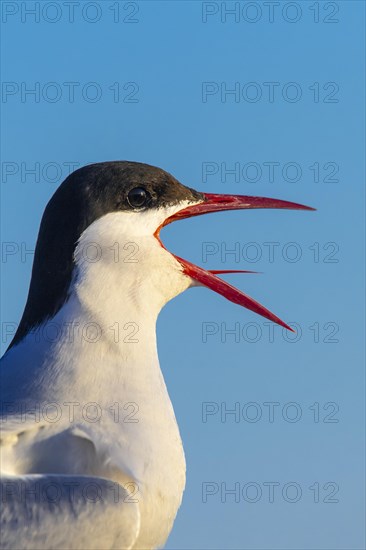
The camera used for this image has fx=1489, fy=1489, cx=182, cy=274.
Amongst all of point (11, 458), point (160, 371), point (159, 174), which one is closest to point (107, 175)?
point (159, 174)

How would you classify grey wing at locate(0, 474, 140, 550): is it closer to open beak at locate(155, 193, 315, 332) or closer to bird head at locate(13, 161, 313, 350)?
bird head at locate(13, 161, 313, 350)

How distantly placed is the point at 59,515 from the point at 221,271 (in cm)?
247

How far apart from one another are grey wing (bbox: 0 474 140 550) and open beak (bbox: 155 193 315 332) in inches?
77.8

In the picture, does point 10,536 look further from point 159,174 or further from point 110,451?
point 159,174

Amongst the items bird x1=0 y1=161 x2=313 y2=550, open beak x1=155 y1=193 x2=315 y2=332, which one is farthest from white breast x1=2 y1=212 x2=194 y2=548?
open beak x1=155 y1=193 x2=315 y2=332

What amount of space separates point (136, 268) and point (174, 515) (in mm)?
1476

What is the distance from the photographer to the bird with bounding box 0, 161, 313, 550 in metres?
7.50

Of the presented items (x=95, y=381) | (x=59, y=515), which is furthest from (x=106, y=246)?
(x=59, y=515)

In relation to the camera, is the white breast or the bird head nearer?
the white breast

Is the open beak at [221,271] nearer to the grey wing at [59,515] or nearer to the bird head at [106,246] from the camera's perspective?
the bird head at [106,246]

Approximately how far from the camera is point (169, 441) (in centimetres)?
812

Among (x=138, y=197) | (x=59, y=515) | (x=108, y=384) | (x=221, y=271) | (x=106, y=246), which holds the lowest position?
(x=59, y=515)

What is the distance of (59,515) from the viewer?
24.5 feet

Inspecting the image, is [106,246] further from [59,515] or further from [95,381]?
[59,515]
